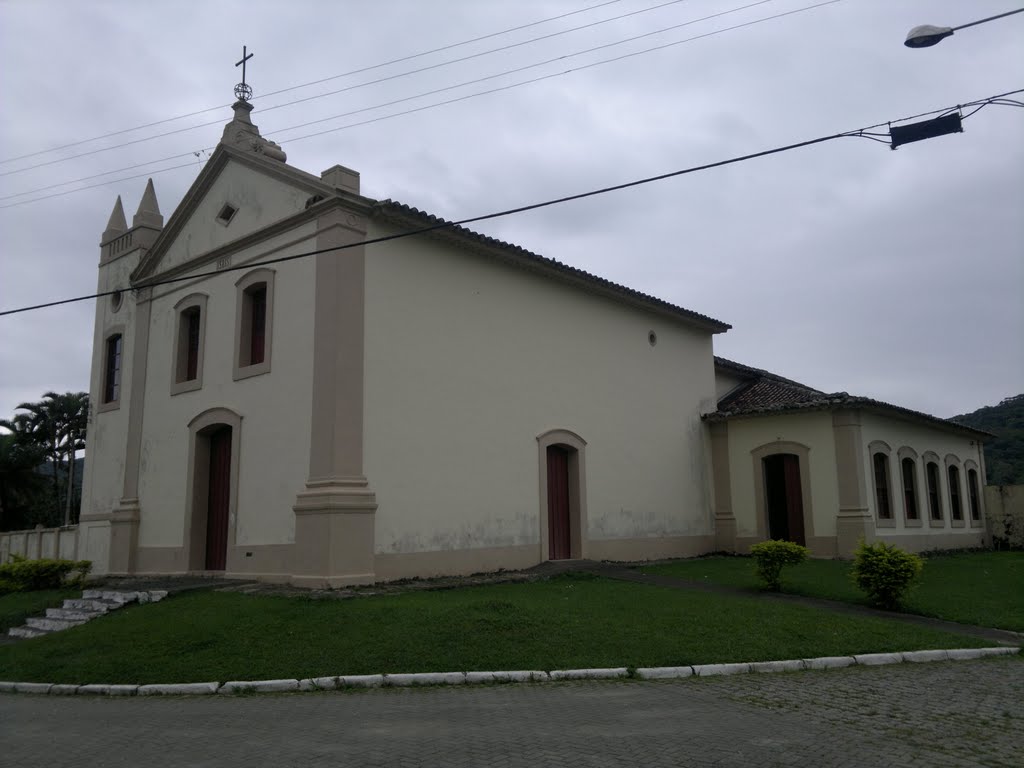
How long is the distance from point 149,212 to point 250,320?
690 centimetres


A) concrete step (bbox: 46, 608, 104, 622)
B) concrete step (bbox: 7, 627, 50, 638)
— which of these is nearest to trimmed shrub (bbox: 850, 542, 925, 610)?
concrete step (bbox: 46, 608, 104, 622)

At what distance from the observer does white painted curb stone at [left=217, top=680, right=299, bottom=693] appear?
26.5ft

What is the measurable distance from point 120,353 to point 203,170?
5628 millimetres

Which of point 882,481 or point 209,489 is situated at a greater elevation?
point 882,481

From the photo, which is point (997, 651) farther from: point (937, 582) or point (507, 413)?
point (507, 413)

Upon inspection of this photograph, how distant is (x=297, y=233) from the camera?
14.3 m

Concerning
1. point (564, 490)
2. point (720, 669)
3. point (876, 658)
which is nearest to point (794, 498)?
point (564, 490)

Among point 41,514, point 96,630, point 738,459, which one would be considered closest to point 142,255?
point 96,630

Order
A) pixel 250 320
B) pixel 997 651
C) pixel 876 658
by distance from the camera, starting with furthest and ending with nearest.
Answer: pixel 250 320 → pixel 997 651 → pixel 876 658

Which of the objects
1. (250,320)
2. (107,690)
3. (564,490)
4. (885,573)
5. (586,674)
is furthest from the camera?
(564,490)

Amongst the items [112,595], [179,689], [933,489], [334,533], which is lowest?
[179,689]

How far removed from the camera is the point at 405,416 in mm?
13875

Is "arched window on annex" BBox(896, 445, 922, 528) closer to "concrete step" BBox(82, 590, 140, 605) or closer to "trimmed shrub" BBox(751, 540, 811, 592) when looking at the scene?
"trimmed shrub" BBox(751, 540, 811, 592)

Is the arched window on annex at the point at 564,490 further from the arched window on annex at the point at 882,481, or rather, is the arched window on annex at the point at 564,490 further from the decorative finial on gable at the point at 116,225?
the decorative finial on gable at the point at 116,225
